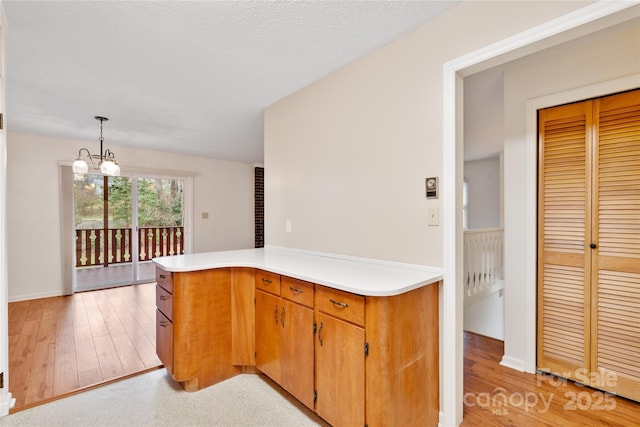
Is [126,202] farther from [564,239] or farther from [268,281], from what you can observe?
[564,239]

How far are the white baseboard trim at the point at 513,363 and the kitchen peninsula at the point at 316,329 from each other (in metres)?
1.11

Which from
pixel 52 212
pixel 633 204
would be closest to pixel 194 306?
pixel 633 204

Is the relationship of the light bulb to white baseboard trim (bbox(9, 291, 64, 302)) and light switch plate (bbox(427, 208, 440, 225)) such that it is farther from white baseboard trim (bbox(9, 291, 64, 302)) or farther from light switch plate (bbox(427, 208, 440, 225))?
light switch plate (bbox(427, 208, 440, 225))

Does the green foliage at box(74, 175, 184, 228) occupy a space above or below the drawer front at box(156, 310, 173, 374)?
above

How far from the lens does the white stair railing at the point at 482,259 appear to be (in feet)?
10.2

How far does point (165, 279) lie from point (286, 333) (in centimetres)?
99

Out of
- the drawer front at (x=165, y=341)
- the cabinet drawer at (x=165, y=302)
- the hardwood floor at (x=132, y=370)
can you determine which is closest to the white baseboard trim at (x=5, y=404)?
the hardwood floor at (x=132, y=370)

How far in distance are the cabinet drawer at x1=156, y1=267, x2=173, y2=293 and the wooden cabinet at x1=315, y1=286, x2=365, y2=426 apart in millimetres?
1105

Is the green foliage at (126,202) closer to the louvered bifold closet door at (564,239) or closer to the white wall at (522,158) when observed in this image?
the white wall at (522,158)

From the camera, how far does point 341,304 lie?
1.56 metres

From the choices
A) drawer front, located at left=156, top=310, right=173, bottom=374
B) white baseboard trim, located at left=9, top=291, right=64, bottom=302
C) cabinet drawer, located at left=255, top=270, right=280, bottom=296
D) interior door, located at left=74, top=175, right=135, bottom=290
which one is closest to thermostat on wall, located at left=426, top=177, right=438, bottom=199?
cabinet drawer, located at left=255, top=270, right=280, bottom=296

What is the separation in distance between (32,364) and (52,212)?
276cm

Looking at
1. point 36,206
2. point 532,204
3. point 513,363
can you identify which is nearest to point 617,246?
point 532,204

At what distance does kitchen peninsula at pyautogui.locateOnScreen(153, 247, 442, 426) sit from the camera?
1451mm
